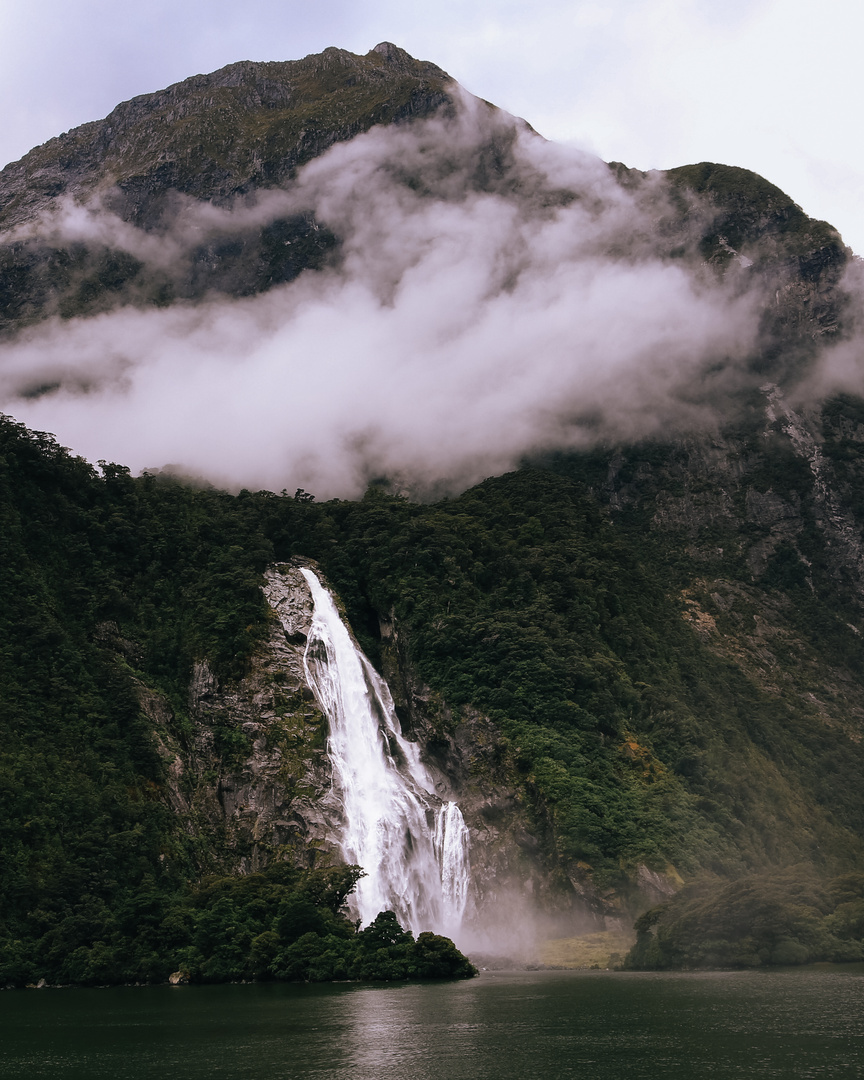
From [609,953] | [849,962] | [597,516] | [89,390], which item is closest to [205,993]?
[609,953]

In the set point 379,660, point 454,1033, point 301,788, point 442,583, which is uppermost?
point 442,583

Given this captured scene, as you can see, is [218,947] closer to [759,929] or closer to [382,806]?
[382,806]

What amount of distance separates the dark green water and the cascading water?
21221mm

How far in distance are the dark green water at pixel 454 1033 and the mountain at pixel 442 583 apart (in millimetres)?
11110

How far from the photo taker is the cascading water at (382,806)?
6247 cm

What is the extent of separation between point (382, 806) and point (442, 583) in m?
23.2

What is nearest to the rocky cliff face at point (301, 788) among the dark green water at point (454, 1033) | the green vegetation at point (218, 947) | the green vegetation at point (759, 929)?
the green vegetation at point (759, 929)

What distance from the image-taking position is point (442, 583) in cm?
8456

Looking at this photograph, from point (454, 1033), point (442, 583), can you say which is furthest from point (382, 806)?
point (454, 1033)

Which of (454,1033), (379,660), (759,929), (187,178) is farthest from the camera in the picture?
(187,178)

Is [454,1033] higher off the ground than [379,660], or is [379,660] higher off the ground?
[379,660]

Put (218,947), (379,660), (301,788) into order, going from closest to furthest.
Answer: (218,947) → (301,788) → (379,660)

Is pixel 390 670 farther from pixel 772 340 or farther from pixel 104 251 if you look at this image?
pixel 104 251

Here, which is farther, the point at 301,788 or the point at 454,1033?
the point at 301,788
